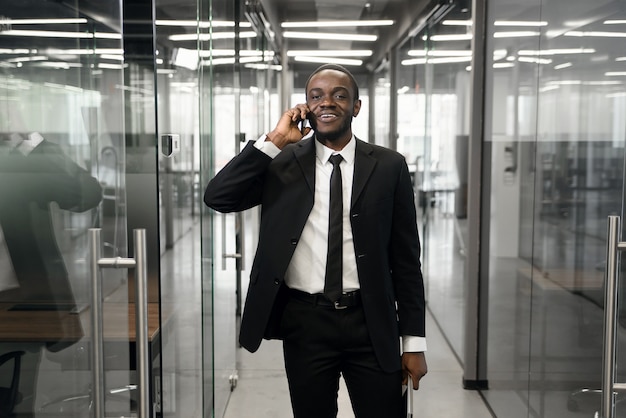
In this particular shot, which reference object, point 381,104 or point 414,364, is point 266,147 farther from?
point 381,104

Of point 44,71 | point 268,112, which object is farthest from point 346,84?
point 268,112

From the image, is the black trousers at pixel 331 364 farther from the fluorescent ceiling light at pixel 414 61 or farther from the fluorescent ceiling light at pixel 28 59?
the fluorescent ceiling light at pixel 414 61

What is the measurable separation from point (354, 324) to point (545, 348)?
138 cm

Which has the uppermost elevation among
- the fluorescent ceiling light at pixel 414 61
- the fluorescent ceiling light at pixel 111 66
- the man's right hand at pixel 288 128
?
the fluorescent ceiling light at pixel 414 61

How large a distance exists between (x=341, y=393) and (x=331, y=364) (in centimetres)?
232

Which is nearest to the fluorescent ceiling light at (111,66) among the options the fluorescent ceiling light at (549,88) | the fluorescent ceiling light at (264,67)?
the fluorescent ceiling light at (549,88)

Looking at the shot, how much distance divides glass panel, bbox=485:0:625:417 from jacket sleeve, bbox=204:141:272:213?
1.21m

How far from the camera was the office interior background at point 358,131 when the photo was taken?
67.5 inches

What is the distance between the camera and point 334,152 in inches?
90.3

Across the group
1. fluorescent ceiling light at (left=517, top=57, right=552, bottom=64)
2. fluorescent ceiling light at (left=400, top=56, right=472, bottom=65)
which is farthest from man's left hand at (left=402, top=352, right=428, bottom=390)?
fluorescent ceiling light at (left=400, top=56, right=472, bottom=65)

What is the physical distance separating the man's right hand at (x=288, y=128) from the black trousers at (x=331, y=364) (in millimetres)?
496

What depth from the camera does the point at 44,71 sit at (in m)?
1.63

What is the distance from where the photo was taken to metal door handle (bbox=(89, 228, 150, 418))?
5.10ft

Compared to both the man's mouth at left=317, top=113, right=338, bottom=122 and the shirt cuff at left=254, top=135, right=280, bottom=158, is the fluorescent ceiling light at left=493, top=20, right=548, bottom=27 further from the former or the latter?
the shirt cuff at left=254, top=135, right=280, bottom=158
